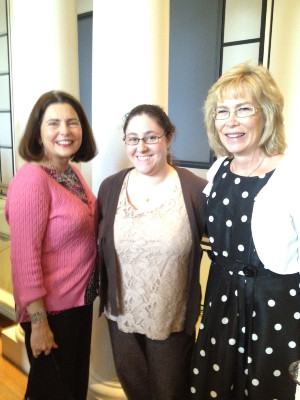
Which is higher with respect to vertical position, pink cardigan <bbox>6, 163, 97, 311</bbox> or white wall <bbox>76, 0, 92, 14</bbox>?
white wall <bbox>76, 0, 92, 14</bbox>

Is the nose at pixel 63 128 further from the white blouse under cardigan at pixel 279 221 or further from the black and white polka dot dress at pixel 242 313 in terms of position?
the white blouse under cardigan at pixel 279 221

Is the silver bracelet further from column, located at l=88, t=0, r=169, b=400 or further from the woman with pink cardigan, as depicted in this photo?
column, located at l=88, t=0, r=169, b=400

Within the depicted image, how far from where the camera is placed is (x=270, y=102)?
3.60 feet

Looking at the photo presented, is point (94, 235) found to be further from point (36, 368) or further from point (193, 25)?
point (193, 25)

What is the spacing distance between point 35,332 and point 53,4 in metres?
1.54

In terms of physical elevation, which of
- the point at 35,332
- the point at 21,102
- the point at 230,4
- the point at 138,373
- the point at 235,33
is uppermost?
the point at 230,4

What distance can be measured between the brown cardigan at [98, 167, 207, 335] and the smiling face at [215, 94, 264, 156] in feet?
0.91

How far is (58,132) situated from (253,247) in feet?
2.61

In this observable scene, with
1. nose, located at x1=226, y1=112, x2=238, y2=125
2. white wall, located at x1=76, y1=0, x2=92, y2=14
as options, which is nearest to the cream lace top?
nose, located at x1=226, y1=112, x2=238, y2=125

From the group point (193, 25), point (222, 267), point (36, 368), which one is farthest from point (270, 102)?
point (193, 25)

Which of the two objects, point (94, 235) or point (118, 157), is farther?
point (118, 157)

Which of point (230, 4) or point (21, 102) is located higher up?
point (230, 4)

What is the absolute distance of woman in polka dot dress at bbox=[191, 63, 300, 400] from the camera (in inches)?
42.5

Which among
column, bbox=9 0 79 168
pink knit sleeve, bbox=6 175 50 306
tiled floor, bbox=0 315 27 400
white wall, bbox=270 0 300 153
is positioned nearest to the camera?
pink knit sleeve, bbox=6 175 50 306
